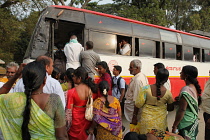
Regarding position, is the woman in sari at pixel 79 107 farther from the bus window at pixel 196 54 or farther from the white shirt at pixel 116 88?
the bus window at pixel 196 54

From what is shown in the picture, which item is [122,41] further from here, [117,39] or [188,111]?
[188,111]

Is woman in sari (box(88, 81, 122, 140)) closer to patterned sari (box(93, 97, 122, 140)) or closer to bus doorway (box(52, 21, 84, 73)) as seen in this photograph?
patterned sari (box(93, 97, 122, 140))

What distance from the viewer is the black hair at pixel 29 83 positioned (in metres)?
1.77

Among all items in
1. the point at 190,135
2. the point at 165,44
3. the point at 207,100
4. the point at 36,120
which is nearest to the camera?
the point at 36,120

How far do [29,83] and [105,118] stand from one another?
1.61m

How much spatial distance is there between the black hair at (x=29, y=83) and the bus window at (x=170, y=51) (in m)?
7.17

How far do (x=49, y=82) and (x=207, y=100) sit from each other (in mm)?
2520

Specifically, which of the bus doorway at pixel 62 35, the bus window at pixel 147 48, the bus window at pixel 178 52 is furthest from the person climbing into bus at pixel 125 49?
the bus window at pixel 178 52

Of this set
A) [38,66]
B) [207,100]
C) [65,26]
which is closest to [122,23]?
[65,26]

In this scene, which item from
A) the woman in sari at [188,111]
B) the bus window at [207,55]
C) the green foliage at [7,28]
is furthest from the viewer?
the green foliage at [7,28]

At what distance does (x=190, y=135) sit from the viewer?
2.94m

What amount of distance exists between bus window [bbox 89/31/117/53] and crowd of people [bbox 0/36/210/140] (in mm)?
2647

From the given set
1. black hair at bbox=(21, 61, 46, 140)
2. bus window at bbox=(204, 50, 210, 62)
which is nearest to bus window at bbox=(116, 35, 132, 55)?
bus window at bbox=(204, 50, 210, 62)

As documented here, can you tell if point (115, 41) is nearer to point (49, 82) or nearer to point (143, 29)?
point (143, 29)
